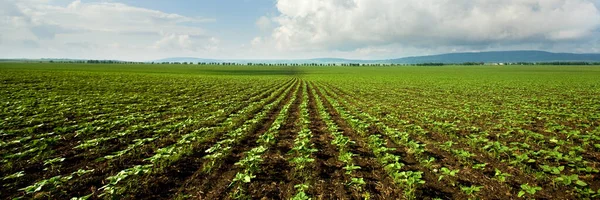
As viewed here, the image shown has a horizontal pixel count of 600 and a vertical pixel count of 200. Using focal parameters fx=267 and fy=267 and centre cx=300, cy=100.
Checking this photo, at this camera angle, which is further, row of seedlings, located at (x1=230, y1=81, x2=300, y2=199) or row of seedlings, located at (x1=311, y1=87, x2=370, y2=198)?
row of seedlings, located at (x1=311, y1=87, x2=370, y2=198)

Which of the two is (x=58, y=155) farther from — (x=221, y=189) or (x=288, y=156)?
(x=288, y=156)

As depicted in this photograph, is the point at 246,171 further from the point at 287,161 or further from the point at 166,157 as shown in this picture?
the point at 166,157

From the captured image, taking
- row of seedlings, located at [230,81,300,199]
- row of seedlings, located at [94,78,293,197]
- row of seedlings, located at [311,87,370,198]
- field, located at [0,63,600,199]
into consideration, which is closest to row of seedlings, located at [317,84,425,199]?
field, located at [0,63,600,199]

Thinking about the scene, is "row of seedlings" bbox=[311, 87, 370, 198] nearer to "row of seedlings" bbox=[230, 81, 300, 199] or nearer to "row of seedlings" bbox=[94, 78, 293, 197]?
"row of seedlings" bbox=[230, 81, 300, 199]

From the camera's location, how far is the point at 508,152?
29.3 ft

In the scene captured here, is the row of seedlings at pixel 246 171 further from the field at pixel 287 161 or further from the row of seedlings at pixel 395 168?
the row of seedlings at pixel 395 168

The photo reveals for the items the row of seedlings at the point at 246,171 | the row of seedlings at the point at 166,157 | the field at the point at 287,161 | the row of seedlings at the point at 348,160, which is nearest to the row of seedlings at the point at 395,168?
the field at the point at 287,161

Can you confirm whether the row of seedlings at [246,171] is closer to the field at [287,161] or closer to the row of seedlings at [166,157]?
the field at [287,161]

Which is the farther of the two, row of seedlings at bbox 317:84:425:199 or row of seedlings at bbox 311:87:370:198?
row of seedlings at bbox 311:87:370:198

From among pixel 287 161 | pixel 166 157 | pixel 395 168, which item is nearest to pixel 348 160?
pixel 395 168

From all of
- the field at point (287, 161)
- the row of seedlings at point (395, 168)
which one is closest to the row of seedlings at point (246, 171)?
the field at point (287, 161)

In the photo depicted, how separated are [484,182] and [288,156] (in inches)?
216

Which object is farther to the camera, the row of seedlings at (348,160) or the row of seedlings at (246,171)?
the row of seedlings at (348,160)

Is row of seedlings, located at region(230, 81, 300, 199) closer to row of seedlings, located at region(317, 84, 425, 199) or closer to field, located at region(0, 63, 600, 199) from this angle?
field, located at region(0, 63, 600, 199)
